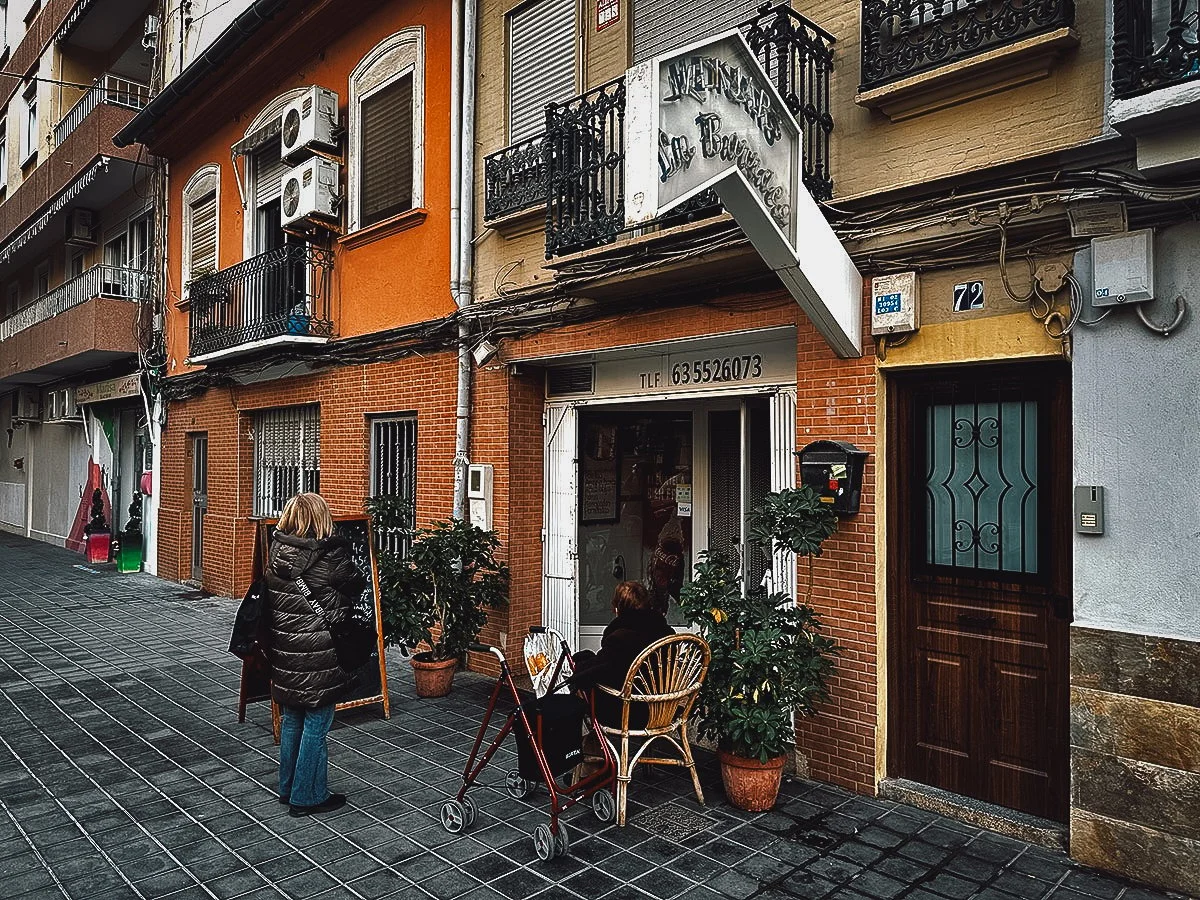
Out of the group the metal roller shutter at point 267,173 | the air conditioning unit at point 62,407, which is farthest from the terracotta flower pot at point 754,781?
the air conditioning unit at point 62,407

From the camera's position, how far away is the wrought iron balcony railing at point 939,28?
4.37 meters

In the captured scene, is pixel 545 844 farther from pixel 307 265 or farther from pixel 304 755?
pixel 307 265

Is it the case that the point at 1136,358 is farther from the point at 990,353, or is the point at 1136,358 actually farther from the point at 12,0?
the point at 12,0

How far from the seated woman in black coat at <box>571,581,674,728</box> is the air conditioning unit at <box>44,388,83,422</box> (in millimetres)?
17301

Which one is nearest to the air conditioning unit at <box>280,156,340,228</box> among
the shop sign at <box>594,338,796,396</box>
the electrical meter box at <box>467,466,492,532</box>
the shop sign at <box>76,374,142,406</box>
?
the electrical meter box at <box>467,466,492,532</box>

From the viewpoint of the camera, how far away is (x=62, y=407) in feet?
61.8

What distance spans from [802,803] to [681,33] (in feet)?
18.5

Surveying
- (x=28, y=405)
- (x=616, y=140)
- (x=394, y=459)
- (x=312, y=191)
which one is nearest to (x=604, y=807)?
(x=616, y=140)

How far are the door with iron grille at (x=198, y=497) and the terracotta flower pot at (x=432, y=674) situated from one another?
7.82 metres

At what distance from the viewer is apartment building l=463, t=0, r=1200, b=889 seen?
403cm

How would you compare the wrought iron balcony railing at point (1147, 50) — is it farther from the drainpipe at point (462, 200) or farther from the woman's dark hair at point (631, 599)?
the drainpipe at point (462, 200)

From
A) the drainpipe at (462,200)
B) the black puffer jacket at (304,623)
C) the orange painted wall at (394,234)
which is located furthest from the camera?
the orange painted wall at (394,234)

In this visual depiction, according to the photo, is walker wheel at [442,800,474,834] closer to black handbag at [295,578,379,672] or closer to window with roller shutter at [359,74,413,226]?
black handbag at [295,578,379,672]

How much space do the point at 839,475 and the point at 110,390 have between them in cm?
1560
